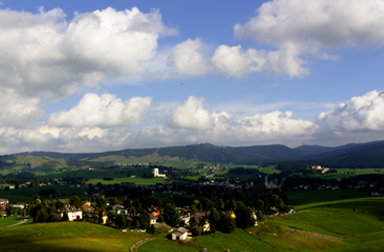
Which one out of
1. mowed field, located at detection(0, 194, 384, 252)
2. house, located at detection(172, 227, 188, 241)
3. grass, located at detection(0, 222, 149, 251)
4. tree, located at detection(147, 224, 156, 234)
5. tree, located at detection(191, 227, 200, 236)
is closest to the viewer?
grass, located at detection(0, 222, 149, 251)

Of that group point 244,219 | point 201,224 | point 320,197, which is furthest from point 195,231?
point 320,197

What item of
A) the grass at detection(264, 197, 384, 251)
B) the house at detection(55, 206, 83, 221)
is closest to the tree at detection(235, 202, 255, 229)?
the grass at detection(264, 197, 384, 251)

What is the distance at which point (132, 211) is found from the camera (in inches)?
4247

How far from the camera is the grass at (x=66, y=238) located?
57.2m

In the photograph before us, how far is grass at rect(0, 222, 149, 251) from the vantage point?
5722 centimetres

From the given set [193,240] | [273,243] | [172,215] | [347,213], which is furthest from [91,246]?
[347,213]

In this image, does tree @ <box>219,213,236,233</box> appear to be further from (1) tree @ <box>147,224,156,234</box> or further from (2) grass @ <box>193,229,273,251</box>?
(1) tree @ <box>147,224,156,234</box>

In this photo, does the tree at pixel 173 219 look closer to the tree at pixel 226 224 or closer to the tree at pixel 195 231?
the tree at pixel 195 231

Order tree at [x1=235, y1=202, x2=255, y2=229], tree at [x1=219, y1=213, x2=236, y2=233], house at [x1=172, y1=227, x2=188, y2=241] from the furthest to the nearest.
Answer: tree at [x1=235, y1=202, x2=255, y2=229]
tree at [x1=219, y1=213, x2=236, y2=233]
house at [x1=172, y1=227, x2=188, y2=241]

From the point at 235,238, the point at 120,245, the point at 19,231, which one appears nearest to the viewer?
the point at 120,245

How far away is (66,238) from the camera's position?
6525cm

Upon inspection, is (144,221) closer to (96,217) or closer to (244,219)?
(96,217)

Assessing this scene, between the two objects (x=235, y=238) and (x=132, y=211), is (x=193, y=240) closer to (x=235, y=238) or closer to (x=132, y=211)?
(x=235, y=238)

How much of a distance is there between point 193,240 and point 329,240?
126ft
